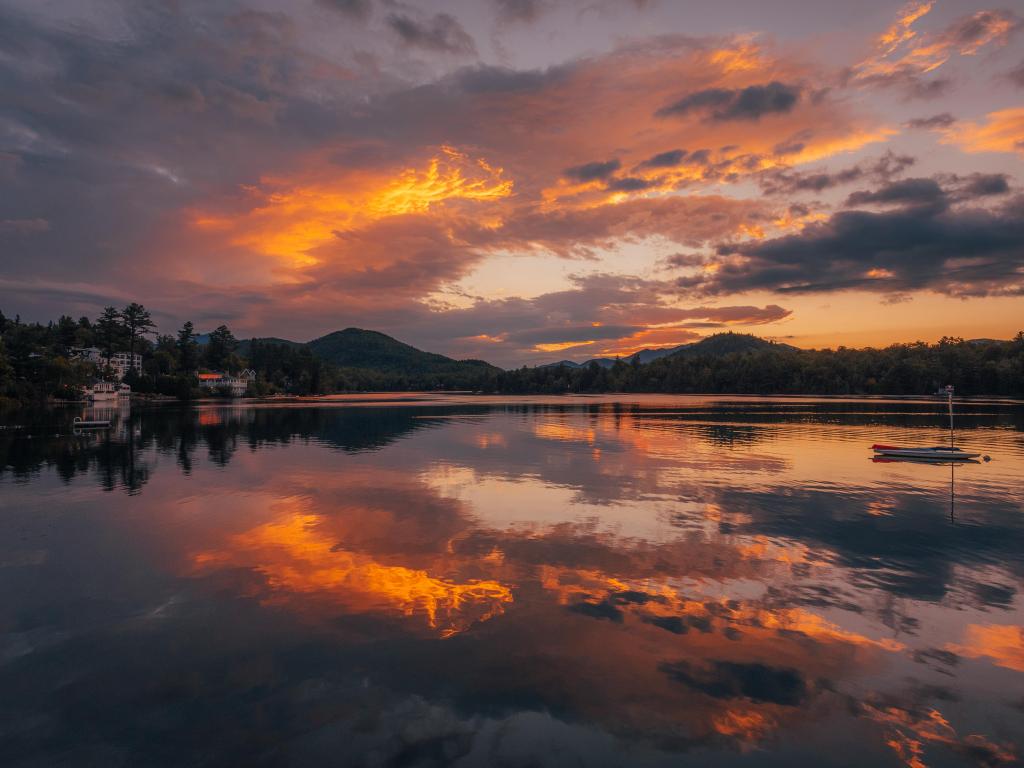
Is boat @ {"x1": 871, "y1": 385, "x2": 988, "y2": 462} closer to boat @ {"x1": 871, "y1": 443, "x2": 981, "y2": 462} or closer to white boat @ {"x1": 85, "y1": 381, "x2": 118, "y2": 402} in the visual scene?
boat @ {"x1": 871, "y1": 443, "x2": 981, "y2": 462}

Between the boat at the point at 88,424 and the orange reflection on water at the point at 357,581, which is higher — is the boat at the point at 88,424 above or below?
above

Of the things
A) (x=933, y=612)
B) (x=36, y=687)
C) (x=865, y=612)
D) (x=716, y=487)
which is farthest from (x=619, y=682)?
(x=716, y=487)

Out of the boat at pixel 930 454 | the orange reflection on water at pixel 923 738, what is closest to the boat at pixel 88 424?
the orange reflection on water at pixel 923 738

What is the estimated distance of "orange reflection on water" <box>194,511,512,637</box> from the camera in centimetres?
1582

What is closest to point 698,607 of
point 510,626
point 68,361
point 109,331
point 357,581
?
point 510,626

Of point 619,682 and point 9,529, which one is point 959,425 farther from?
point 9,529

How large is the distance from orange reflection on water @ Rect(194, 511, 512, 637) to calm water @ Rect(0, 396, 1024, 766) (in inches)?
4.6

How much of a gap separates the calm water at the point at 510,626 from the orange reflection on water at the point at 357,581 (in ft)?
0.38

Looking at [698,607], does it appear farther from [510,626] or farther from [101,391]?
[101,391]

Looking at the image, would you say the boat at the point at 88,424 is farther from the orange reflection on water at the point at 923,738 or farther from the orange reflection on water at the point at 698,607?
the orange reflection on water at the point at 923,738

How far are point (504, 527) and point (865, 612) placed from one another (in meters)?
14.2

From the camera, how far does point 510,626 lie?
48.1 feet

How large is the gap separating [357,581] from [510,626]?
6268mm

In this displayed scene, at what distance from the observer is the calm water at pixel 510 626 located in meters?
10.3
